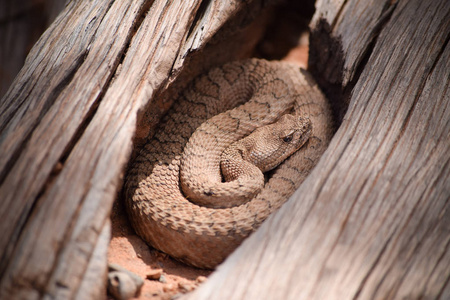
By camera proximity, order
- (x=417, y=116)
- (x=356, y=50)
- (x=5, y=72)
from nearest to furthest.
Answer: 1. (x=417, y=116)
2. (x=356, y=50)
3. (x=5, y=72)

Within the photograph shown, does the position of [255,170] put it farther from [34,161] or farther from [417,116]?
[34,161]

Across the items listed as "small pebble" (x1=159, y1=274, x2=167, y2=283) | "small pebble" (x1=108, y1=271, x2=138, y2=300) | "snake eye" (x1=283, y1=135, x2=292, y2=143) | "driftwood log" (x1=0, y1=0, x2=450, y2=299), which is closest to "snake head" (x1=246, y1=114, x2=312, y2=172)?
"snake eye" (x1=283, y1=135, x2=292, y2=143)

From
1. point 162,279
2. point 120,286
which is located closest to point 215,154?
point 162,279

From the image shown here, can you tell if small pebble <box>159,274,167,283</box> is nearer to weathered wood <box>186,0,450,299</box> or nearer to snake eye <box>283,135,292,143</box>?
weathered wood <box>186,0,450,299</box>

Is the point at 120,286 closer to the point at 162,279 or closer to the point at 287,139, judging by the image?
the point at 162,279

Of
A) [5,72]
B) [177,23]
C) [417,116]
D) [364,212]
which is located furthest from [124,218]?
[5,72]

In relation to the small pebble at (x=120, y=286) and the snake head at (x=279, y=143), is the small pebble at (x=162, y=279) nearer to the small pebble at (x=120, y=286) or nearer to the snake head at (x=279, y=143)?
the small pebble at (x=120, y=286)
